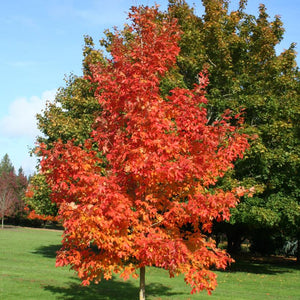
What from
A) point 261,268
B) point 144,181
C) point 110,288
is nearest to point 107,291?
point 110,288

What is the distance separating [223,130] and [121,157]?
2.48 meters

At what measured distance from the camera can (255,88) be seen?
66.2 ft

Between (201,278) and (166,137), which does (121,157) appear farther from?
(201,278)

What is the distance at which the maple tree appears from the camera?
285 inches

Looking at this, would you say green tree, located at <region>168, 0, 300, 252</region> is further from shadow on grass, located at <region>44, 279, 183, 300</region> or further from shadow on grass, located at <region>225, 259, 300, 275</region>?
shadow on grass, located at <region>44, 279, 183, 300</region>

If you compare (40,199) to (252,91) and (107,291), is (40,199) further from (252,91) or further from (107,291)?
(252,91)

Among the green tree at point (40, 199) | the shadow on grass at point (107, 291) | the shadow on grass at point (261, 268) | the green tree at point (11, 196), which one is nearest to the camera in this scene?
the shadow on grass at point (107, 291)

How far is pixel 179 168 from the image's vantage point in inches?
280

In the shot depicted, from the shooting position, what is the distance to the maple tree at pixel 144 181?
7250 millimetres

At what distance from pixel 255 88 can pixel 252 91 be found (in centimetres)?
23

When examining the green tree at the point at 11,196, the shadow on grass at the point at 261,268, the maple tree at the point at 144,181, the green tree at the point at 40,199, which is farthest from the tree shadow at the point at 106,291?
the green tree at the point at 11,196

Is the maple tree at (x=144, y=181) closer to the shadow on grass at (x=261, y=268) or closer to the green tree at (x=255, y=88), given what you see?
the green tree at (x=255, y=88)

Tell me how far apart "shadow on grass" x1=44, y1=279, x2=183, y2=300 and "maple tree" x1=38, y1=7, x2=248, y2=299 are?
4534 mm

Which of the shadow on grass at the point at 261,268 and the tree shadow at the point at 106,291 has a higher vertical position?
the tree shadow at the point at 106,291
